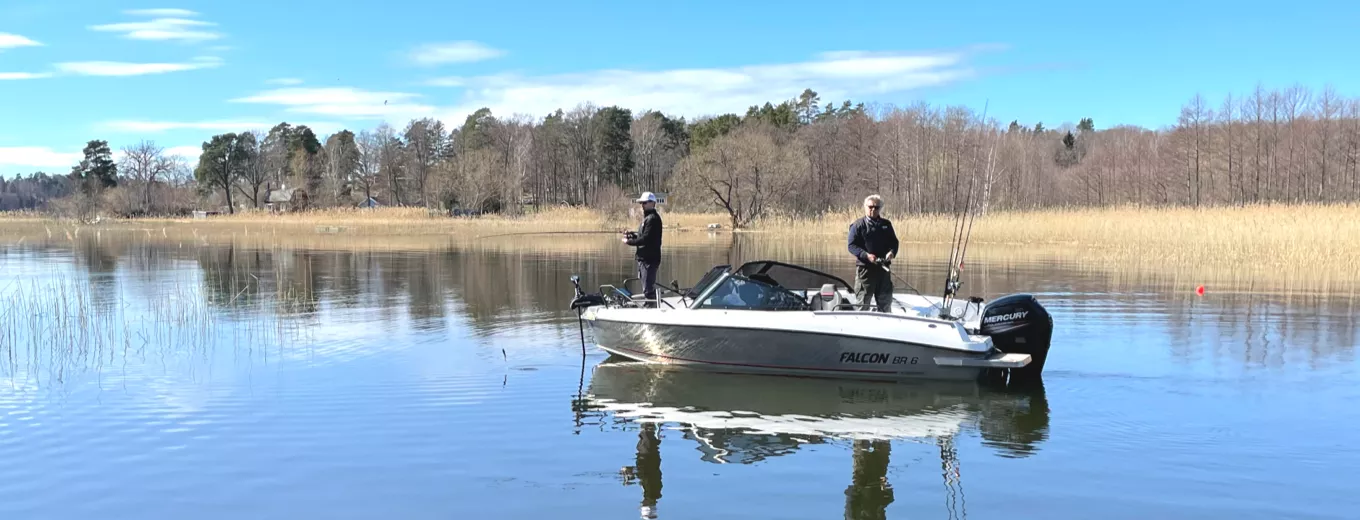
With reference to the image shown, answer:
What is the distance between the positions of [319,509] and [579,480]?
150cm

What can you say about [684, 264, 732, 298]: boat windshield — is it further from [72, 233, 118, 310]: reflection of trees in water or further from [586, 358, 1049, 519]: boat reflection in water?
[72, 233, 118, 310]: reflection of trees in water

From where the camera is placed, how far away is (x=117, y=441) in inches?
262

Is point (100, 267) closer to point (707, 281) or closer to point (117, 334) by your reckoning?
point (117, 334)

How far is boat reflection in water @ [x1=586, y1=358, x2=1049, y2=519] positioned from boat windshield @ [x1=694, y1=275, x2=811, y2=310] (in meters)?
0.66

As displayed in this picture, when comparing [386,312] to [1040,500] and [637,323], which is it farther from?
[1040,500]

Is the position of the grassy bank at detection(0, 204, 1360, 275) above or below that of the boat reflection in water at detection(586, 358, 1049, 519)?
above

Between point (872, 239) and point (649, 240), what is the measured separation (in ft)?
8.58

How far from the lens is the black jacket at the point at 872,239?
350 inches

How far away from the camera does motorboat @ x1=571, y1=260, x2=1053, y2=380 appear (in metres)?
7.95

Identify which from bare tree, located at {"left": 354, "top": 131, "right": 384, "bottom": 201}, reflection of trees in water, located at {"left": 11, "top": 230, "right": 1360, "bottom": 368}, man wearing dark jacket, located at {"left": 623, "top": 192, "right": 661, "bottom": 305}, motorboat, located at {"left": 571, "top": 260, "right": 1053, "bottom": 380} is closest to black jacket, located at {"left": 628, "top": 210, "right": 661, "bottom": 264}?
man wearing dark jacket, located at {"left": 623, "top": 192, "right": 661, "bottom": 305}

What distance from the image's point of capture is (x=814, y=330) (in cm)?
832

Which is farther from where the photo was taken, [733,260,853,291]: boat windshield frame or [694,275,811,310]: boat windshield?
[733,260,853,291]: boat windshield frame

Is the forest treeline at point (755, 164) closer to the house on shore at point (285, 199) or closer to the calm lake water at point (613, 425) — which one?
the house on shore at point (285, 199)

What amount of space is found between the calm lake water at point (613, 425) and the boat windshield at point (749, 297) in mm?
696
